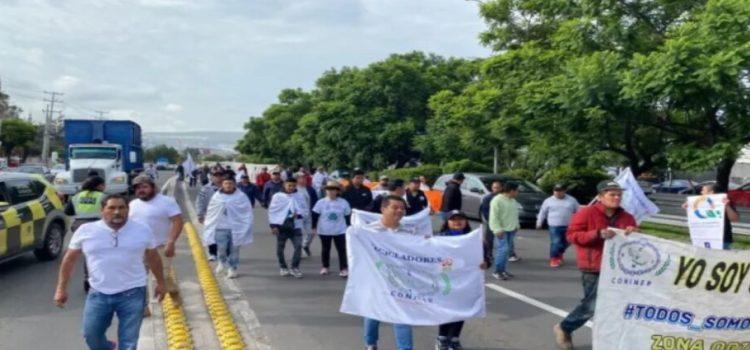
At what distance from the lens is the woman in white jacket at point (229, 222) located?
10172mm

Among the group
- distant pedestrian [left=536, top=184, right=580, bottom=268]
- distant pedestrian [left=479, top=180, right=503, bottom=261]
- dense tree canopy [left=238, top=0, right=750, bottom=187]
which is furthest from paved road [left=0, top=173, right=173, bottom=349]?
dense tree canopy [left=238, top=0, right=750, bottom=187]

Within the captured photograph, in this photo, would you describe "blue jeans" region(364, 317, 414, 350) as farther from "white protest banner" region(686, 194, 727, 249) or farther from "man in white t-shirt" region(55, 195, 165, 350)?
"white protest banner" region(686, 194, 727, 249)

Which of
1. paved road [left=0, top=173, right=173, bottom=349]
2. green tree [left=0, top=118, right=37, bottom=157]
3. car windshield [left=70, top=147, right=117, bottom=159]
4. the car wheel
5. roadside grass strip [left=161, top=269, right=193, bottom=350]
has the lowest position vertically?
paved road [left=0, top=173, right=173, bottom=349]

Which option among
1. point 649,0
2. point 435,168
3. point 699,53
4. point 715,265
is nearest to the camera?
point 715,265

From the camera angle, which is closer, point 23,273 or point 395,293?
point 395,293

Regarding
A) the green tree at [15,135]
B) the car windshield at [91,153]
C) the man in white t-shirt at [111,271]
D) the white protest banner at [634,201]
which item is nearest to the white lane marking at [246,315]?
the man in white t-shirt at [111,271]

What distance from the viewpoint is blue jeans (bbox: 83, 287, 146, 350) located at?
5020mm

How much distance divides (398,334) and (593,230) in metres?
1.92

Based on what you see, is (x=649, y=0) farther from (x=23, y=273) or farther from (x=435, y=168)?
(x=435, y=168)

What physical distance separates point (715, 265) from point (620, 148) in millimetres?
16020

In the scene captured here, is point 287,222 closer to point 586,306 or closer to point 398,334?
point 398,334

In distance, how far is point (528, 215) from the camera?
1869cm

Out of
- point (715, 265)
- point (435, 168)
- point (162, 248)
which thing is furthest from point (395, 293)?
point (435, 168)

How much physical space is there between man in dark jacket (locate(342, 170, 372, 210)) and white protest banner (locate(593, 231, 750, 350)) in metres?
6.15
